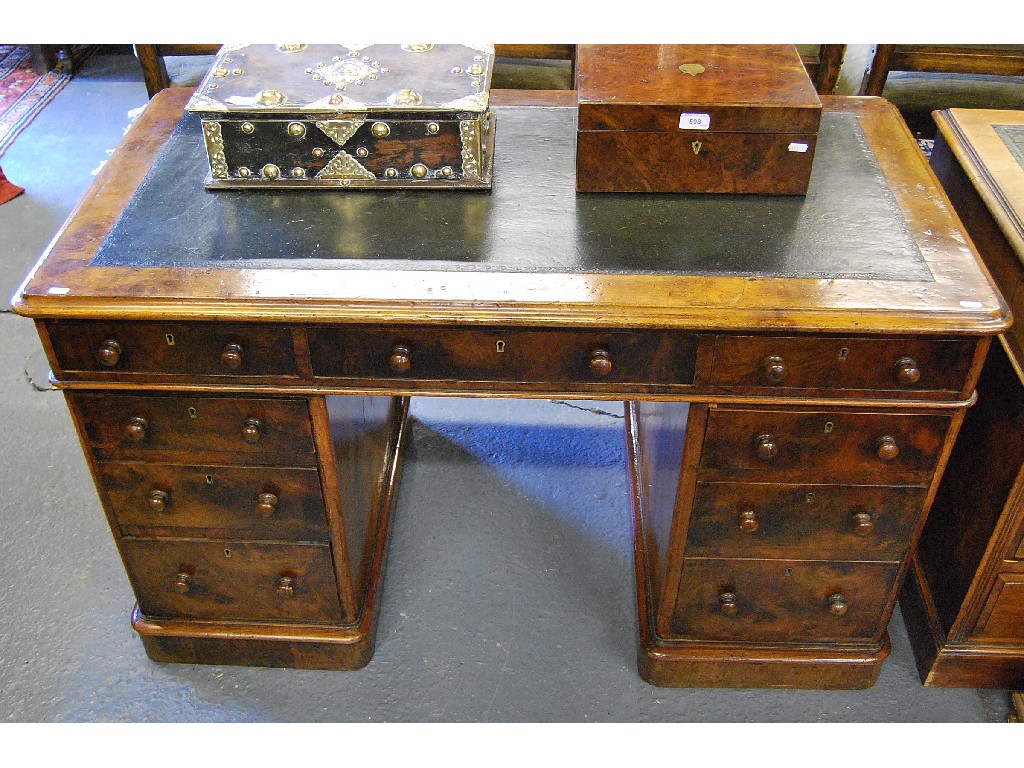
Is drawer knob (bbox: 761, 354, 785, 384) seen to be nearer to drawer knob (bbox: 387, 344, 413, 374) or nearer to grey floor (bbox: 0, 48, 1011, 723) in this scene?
drawer knob (bbox: 387, 344, 413, 374)

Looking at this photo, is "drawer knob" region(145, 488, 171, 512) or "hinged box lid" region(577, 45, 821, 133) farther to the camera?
"drawer knob" region(145, 488, 171, 512)

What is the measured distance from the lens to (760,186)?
1.72 meters

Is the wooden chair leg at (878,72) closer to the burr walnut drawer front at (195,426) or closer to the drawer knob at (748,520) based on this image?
the drawer knob at (748,520)

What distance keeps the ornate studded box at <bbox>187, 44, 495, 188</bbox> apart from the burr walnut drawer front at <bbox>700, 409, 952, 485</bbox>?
2.06ft

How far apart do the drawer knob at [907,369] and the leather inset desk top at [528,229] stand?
130mm

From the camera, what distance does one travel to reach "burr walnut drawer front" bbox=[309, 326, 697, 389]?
4.99ft

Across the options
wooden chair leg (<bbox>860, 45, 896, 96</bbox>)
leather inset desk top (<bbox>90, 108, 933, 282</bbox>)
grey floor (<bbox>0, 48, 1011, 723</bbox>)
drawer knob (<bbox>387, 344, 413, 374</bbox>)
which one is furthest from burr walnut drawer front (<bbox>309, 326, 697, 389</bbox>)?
wooden chair leg (<bbox>860, 45, 896, 96</bbox>)

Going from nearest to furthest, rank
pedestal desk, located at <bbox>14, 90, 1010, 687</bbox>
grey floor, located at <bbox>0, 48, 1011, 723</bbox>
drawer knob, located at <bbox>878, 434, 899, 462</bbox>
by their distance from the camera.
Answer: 1. pedestal desk, located at <bbox>14, 90, 1010, 687</bbox>
2. drawer knob, located at <bbox>878, 434, 899, 462</bbox>
3. grey floor, located at <bbox>0, 48, 1011, 723</bbox>

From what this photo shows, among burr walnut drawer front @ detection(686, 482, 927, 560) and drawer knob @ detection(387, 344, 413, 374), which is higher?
drawer knob @ detection(387, 344, 413, 374)

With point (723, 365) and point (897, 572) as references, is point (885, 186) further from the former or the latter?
point (897, 572)

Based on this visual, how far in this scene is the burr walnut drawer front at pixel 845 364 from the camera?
1497 millimetres

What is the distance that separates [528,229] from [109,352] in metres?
0.71

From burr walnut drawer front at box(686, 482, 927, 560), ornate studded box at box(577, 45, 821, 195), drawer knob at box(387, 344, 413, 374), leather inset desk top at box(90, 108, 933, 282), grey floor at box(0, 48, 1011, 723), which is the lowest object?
grey floor at box(0, 48, 1011, 723)

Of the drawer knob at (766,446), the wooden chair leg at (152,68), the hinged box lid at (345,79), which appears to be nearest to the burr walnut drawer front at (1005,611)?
the drawer knob at (766,446)
